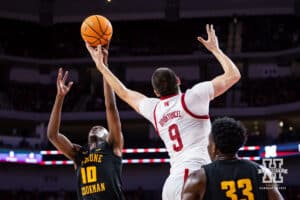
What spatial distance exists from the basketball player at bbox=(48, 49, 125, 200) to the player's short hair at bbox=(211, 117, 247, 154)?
210 centimetres

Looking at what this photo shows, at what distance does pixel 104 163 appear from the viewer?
5664 mm

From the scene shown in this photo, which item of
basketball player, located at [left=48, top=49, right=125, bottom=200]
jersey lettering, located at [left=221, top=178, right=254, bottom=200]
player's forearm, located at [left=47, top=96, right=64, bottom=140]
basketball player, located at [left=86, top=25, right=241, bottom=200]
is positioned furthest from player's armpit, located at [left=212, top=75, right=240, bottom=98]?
player's forearm, located at [left=47, top=96, right=64, bottom=140]

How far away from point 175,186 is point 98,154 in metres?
1.43

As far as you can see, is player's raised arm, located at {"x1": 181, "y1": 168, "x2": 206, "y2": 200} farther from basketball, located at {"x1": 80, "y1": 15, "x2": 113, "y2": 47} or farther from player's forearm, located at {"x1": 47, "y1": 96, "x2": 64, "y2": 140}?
basketball, located at {"x1": 80, "y1": 15, "x2": 113, "y2": 47}

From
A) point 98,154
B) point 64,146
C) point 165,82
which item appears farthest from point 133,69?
point 165,82

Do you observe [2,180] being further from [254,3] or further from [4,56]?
[254,3]

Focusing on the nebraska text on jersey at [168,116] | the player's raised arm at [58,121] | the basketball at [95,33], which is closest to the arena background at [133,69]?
the basketball at [95,33]

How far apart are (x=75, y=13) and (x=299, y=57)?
36.6ft

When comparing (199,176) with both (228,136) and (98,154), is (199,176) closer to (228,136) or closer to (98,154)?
(228,136)

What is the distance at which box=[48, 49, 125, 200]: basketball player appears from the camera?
5.59 m

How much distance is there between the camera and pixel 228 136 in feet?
11.6

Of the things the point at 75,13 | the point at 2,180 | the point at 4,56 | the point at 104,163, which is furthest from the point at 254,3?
the point at 104,163

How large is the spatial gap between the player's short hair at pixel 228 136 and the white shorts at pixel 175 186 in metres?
0.93

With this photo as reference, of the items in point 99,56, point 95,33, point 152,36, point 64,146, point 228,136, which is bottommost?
point 64,146
